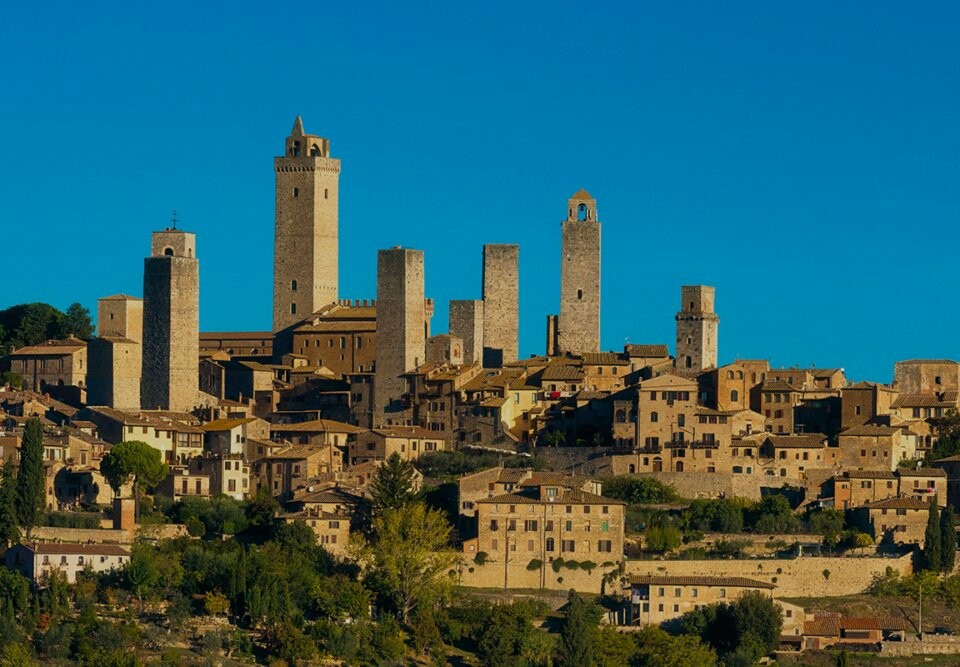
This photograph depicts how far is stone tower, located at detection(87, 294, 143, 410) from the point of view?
9244cm

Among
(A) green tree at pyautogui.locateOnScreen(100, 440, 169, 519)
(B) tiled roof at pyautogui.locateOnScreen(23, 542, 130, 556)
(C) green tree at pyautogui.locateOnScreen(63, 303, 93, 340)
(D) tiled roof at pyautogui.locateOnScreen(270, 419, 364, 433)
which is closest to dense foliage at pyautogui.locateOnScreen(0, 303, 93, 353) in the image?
(C) green tree at pyautogui.locateOnScreen(63, 303, 93, 340)

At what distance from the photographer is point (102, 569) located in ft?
250

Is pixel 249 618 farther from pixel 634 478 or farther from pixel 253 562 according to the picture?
pixel 634 478

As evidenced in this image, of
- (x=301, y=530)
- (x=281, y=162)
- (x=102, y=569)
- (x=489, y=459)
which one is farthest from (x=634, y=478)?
(x=281, y=162)

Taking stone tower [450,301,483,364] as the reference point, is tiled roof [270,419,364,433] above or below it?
below

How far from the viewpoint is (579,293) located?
98500 mm

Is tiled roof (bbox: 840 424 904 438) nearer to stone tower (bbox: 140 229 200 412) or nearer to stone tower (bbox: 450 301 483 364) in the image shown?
stone tower (bbox: 450 301 483 364)

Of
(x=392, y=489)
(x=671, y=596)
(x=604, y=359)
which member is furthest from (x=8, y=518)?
(x=604, y=359)

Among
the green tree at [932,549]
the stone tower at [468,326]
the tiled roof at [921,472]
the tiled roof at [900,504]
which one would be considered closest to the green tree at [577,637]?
the green tree at [932,549]

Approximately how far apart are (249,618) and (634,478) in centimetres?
1416

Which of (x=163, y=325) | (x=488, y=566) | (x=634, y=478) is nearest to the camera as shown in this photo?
(x=488, y=566)

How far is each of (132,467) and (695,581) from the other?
15519 mm

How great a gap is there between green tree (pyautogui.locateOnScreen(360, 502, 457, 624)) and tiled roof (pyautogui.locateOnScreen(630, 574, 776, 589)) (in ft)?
16.1

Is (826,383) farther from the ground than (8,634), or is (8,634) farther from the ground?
(826,383)
